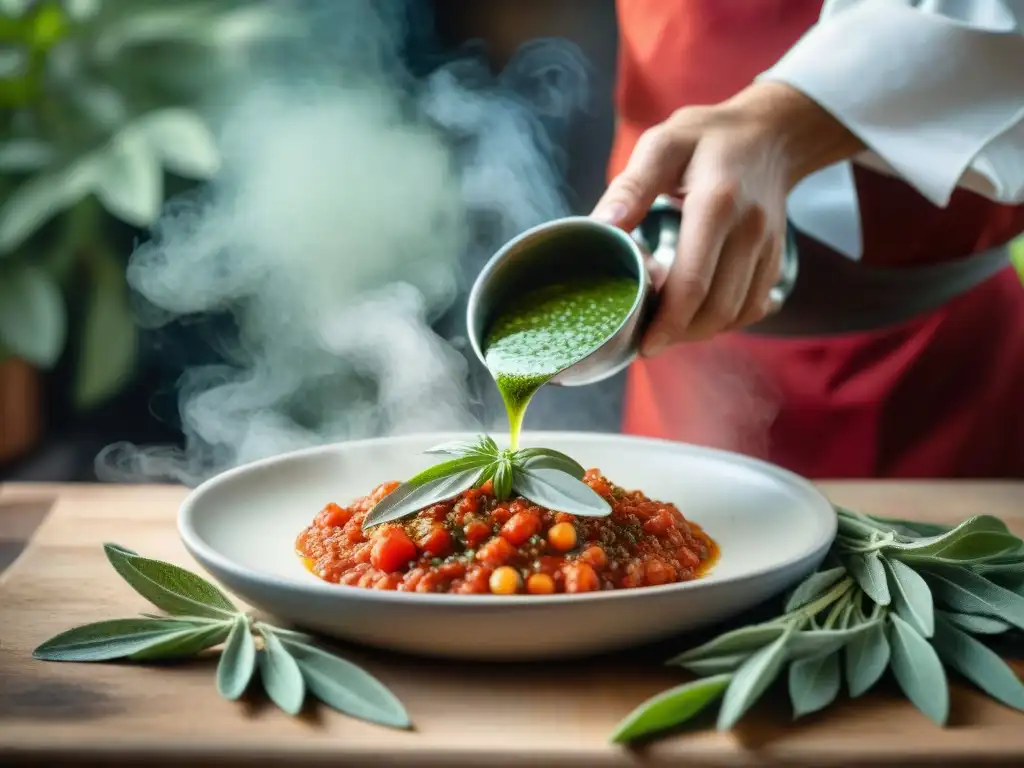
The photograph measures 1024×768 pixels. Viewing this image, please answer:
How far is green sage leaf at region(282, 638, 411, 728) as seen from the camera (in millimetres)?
1019

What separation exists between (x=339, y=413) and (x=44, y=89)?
1.33 m

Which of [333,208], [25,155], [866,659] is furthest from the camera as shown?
[333,208]

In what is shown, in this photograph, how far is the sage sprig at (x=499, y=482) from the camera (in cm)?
125

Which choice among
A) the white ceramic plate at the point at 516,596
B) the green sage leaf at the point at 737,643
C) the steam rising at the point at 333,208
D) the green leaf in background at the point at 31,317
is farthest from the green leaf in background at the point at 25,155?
the green sage leaf at the point at 737,643

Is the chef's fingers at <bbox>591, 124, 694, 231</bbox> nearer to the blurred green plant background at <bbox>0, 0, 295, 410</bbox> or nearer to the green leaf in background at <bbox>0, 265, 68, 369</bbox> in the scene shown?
the blurred green plant background at <bbox>0, 0, 295, 410</bbox>

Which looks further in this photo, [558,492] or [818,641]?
[558,492]

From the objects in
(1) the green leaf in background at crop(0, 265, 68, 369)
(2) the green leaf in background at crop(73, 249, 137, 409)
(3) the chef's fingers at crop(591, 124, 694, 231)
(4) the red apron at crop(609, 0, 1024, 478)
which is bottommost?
(2) the green leaf in background at crop(73, 249, 137, 409)

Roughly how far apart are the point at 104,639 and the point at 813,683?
739 mm

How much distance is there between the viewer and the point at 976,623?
119cm

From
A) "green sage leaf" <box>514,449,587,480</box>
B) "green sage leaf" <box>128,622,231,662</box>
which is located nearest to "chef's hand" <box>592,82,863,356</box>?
"green sage leaf" <box>514,449,587,480</box>

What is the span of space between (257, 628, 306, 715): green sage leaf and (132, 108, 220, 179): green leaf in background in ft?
7.14

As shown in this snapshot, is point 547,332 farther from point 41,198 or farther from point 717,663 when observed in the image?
point 41,198

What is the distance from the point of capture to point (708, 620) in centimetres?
115

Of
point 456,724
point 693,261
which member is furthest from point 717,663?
point 693,261
